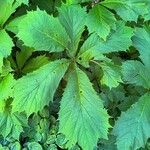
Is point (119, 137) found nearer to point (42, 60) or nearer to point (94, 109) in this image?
point (94, 109)

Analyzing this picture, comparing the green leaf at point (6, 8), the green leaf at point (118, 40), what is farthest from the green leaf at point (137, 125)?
the green leaf at point (6, 8)

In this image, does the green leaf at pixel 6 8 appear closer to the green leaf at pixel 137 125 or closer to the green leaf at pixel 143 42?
the green leaf at pixel 143 42

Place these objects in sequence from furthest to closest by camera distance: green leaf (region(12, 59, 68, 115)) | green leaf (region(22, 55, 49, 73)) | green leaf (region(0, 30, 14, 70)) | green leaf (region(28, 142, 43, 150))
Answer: green leaf (region(28, 142, 43, 150)) < green leaf (region(22, 55, 49, 73)) < green leaf (region(0, 30, 14, 70)) < green leaf (region(12, 59, 68, 115))

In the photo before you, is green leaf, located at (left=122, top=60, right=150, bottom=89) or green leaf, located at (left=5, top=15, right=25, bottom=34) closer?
green leaf, located at (left=122, top=60, right=150, bottom=89)

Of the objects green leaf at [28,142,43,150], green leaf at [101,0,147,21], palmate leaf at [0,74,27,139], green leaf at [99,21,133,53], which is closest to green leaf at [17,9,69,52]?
green leaf at [99,21,133,53]

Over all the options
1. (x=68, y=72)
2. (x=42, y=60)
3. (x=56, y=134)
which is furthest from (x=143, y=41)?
(x=56, y=134)

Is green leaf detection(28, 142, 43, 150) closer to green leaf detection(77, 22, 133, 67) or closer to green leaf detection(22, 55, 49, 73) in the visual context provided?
green leaf detection(22, 55, 49, 73)
